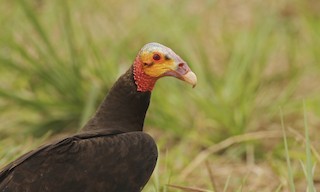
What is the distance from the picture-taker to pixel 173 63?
3.71 m

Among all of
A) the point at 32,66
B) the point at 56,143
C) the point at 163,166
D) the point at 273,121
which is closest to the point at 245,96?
the point at 273,121

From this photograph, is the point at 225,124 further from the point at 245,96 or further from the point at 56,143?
the point at 56,143

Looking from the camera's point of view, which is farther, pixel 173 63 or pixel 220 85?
pixel 220 85

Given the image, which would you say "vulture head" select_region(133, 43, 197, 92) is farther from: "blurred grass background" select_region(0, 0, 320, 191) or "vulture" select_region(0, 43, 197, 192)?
"blurred grass background" select_region(0, 0, 320, 191)

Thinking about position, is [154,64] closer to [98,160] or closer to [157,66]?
[157,66]

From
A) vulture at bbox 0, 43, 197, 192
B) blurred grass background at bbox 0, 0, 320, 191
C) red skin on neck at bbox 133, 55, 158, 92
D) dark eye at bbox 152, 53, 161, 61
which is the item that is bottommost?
blurred grass background at bbox 0, 0, 320, 191

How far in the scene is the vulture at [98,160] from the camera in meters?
3.41

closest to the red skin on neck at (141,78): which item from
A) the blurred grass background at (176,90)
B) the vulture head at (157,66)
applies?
the vulture head at (157,66)

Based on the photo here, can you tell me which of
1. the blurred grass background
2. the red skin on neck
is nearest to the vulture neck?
the red skin on neck

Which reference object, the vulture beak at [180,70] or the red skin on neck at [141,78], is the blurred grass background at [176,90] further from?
the vulture beak at [180,70]

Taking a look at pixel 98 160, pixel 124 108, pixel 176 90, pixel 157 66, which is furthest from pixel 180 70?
pixel 176 90

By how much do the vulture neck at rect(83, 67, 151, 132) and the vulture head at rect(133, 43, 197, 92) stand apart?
0.11ft

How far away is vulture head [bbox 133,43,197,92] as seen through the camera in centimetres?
370

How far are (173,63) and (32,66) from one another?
79.2 inches
